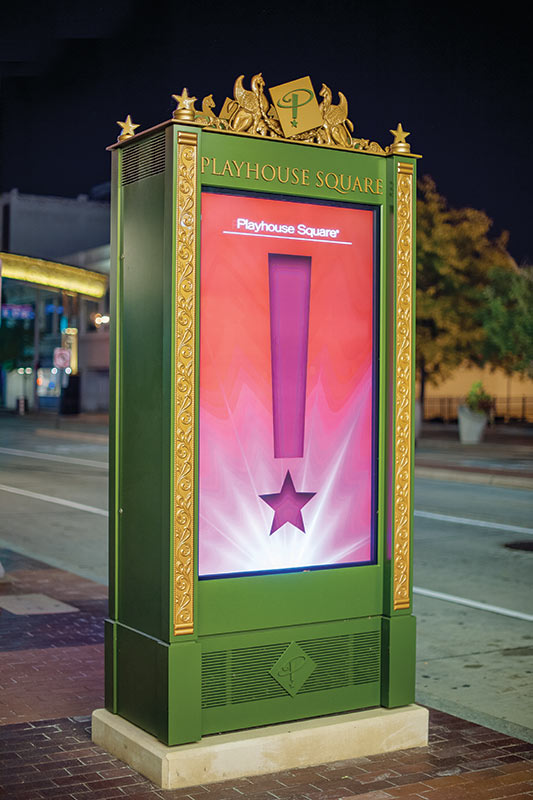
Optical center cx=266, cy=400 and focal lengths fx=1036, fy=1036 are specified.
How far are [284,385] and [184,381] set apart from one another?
2.01 feet

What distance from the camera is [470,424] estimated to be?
3469 centimetres

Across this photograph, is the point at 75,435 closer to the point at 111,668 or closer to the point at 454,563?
the point at 454,563

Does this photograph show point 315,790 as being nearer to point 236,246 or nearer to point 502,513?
point 236,246

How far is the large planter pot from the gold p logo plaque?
1181 inches

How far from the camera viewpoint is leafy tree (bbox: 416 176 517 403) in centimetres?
4131

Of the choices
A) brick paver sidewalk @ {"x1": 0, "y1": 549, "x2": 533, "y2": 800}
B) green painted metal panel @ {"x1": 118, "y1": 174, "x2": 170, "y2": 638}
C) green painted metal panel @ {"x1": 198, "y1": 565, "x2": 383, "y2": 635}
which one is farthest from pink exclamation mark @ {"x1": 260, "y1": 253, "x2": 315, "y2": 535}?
brick paver sidewalk @ {"x1": 0, "y1": 549, "x2": 533, "y2": 800}

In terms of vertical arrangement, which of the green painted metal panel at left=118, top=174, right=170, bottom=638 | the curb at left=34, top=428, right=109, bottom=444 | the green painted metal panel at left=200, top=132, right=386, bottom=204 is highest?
the green painted metal panel at left=200, top=132, right=386, bottom=204

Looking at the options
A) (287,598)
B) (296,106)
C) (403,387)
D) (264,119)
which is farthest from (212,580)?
(296,106)

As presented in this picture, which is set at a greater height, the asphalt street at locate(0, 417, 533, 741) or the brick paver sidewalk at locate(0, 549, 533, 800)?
the brick paver sidewalk at locate(0, 549, 533, 800)

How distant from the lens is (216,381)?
517cm

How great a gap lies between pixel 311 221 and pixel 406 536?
176 cm

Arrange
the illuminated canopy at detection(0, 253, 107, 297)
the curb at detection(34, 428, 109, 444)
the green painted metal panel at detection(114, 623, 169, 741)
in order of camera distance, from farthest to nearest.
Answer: the curb at detection(34, 428, 109, 444), the illuminated canopy at detection(0, 253, 107, 297), the green painted metal panel at detection(114, 623, 169, 741)

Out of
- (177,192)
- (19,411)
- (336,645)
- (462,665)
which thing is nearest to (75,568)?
(462,665)

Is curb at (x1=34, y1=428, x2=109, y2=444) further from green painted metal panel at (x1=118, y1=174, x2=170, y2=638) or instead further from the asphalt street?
green painted metal panel at (x1=118, y1=174, x2=170, y2=638)
